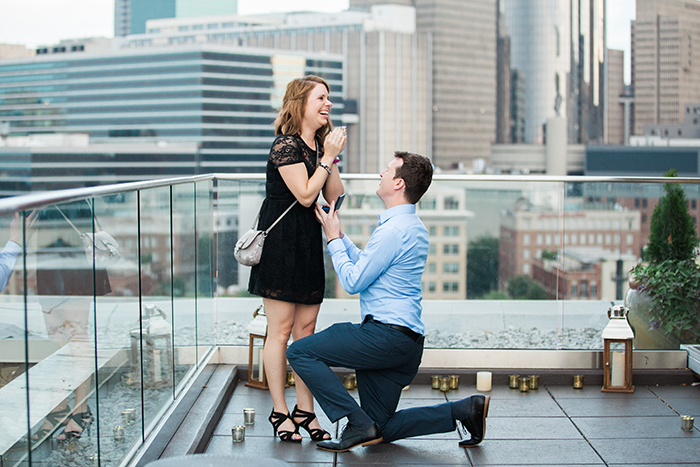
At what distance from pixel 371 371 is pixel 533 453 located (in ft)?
1.87

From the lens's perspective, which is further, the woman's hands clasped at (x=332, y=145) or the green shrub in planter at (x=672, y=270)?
the green shrub in planter at (x=672, y=270)

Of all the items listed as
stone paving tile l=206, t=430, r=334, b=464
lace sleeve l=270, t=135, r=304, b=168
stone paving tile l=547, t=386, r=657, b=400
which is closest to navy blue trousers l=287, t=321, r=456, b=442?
stone paving tile l=206, t=430, r=334, b=464

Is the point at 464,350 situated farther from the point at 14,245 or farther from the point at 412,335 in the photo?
the point at 14,245

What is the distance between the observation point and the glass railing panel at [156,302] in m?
2.14

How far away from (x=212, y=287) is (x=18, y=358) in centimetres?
200

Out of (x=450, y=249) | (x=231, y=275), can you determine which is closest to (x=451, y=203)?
(x=450, y=249)

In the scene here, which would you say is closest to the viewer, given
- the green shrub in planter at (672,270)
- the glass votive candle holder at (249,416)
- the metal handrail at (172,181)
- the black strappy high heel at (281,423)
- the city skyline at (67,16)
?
the metal handrail at (172,181)

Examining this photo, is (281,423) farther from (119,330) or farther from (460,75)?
(460,75)

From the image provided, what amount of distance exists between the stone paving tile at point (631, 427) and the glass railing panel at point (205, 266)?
152 centimetres

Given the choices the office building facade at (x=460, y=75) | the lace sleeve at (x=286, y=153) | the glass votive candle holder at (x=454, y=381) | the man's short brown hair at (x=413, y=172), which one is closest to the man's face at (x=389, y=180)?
the man's short brown hair at (x=413, y=172)

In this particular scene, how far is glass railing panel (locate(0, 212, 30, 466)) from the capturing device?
4.30 ft

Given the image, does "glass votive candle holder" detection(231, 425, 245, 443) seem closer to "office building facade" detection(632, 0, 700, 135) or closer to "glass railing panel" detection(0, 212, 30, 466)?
"glass railing panel" detection(0, 212, 30, 466)

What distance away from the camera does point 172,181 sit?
248 centimetres

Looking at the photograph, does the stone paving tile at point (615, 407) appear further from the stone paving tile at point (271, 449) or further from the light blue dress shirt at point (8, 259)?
the light blue dress shirt at point (8, 259)
